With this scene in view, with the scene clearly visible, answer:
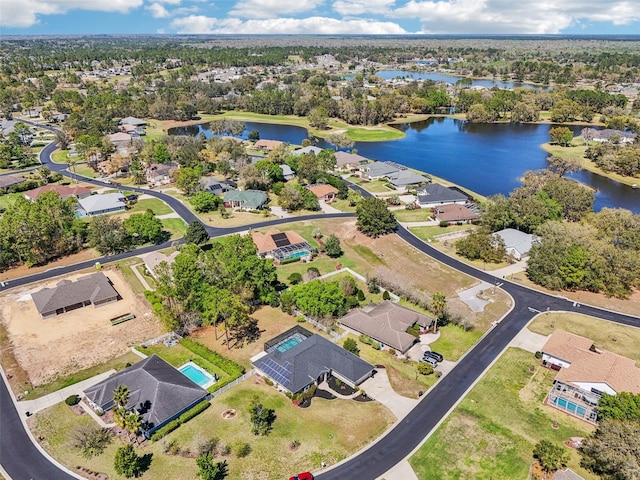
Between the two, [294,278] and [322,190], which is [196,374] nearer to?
[294,278]

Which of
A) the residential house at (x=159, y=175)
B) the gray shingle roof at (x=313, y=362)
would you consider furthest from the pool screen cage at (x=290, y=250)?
the residential house at (x=159, y=175)

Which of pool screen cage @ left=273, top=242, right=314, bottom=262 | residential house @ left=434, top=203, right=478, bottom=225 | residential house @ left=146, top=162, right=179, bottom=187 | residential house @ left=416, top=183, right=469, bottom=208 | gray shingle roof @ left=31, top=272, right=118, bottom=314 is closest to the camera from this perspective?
gray shingle roof @ left=31, top=272, right=118, bottom=314

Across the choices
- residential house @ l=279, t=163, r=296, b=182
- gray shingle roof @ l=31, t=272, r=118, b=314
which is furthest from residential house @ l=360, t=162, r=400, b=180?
gray shingle roof @ l=31, t=272, r=118, b=314

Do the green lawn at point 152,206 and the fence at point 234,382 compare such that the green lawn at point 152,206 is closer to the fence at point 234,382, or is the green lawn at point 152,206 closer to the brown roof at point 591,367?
the fence at point 234,382

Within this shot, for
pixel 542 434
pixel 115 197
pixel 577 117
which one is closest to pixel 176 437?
pixel 542 434

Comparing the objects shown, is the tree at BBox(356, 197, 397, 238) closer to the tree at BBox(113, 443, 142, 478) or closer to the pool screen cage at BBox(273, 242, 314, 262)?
the pool screen cage at BBox(273, 242, 314, 262)

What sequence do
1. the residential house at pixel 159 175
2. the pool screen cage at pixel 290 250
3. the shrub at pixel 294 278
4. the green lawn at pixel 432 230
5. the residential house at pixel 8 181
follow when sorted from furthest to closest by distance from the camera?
the residential house at pixel 159 175 < the residential house at pixel 8 181 < the green lawn at pixel 432 230 < the pool screen cage at pixel 290 250 < the shrub at pixel 294 278

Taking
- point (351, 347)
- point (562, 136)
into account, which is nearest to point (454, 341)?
point (351, 347)
